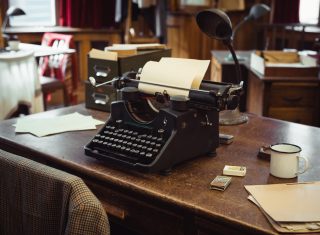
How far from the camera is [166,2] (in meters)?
5.84

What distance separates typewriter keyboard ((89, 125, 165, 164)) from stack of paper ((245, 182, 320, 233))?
0.29 meters

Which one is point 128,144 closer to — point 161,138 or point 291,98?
point 161,138

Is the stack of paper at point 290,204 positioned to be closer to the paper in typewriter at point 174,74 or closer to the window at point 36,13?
the paper in typewriter at point 174,74

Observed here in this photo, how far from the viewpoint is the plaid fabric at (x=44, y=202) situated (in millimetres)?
894

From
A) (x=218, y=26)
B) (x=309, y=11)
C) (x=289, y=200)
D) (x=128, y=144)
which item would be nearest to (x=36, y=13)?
(x=309, y=11)

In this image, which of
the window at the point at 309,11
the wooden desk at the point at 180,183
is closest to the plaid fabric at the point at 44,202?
the wooden desk at the point at 180,183

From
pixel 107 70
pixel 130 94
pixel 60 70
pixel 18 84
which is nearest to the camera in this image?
pixel 130 94

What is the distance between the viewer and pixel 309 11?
19.9ft

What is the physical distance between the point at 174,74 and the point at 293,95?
5.23 feet

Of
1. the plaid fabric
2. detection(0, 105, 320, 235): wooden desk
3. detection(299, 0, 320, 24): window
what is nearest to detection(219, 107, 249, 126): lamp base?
detection(0, 105, 320, 235): wooden desk

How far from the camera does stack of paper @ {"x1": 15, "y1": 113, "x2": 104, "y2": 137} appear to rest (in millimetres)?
1634

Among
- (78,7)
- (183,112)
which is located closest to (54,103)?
(78,7)

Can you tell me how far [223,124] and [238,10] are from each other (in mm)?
4540

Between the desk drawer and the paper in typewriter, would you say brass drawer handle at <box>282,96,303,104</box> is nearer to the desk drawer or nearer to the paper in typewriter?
the paper in typewriter
